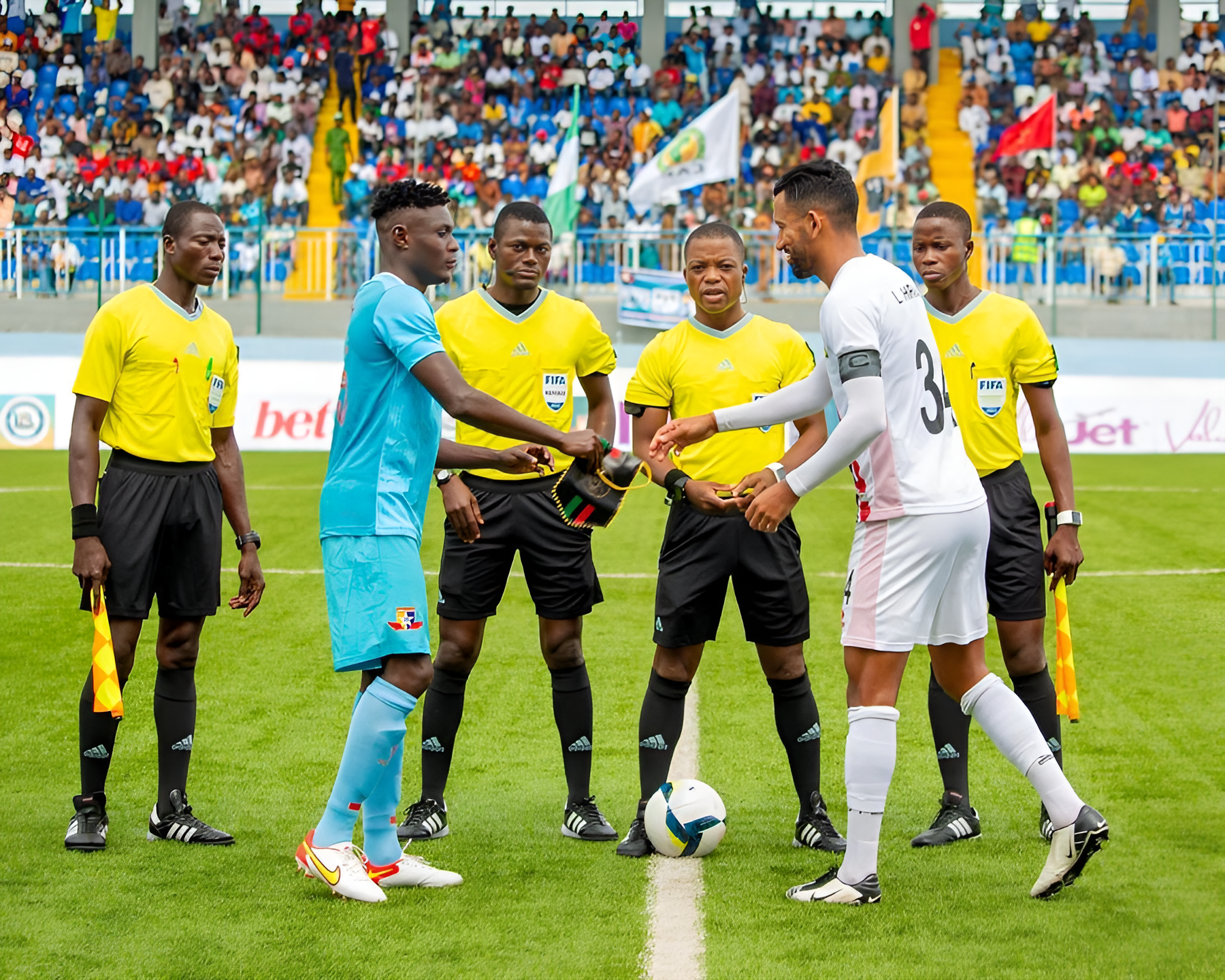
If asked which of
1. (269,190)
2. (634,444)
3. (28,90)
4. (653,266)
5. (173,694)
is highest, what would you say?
(28,90)

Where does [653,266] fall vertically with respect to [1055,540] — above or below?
above

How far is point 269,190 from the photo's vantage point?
27.0 m

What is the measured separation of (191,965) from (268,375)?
48.7 feet

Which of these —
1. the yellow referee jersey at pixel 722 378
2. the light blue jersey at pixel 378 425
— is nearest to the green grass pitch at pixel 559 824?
the light blue jersey at pixel 378 425

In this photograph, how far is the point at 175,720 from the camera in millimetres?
5164

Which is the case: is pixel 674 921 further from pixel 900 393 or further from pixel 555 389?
pixel 555 389

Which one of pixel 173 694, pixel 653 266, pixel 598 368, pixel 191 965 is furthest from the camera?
pixel 653 266

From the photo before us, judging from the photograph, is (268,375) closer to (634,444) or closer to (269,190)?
(269,190)

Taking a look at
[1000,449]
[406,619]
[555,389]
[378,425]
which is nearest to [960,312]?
[1000,449]

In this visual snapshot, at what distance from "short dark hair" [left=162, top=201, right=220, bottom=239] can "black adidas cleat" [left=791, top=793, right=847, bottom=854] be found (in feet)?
9.76

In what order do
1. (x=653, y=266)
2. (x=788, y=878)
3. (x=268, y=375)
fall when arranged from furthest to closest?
1. (x=653, y=266)
2. (x=268, y=375)
3. (x=788, y=878)

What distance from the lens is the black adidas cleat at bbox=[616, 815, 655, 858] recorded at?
4930 millimetres

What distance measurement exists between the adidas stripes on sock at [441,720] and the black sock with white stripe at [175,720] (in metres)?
0.85

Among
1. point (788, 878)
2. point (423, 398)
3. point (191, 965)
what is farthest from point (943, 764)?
point (191, 965)
